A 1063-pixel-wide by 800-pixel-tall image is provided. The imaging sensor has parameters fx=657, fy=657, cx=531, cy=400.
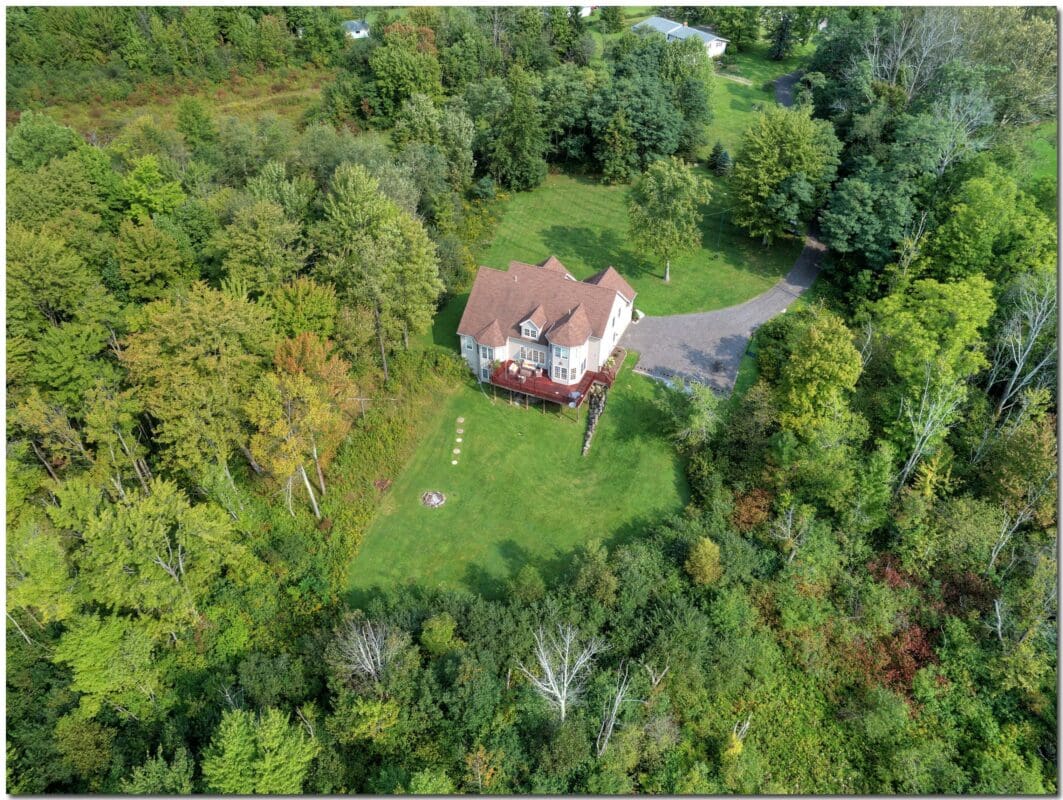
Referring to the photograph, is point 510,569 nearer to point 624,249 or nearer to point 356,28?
point 624,249

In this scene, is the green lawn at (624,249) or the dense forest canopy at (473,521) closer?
the dense forest canopy at (473,521)

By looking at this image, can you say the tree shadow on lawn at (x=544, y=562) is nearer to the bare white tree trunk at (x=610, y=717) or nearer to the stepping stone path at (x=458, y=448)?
the bare white tree trunk at (x=610, y=717)

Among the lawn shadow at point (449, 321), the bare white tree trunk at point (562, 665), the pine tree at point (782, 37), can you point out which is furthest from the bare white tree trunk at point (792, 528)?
the pine tree at point (782, 37)

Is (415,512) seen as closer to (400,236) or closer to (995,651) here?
(400,236)

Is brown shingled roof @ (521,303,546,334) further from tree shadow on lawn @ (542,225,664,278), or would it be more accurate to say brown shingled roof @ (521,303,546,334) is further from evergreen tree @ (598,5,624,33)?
evergreen tree @ (598,5,624,33)

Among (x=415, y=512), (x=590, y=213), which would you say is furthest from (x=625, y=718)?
(x=590, y=213)

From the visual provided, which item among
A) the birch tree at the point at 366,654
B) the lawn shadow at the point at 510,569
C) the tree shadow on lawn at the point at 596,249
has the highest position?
the tree shadow on lawn at the point at 596,249
